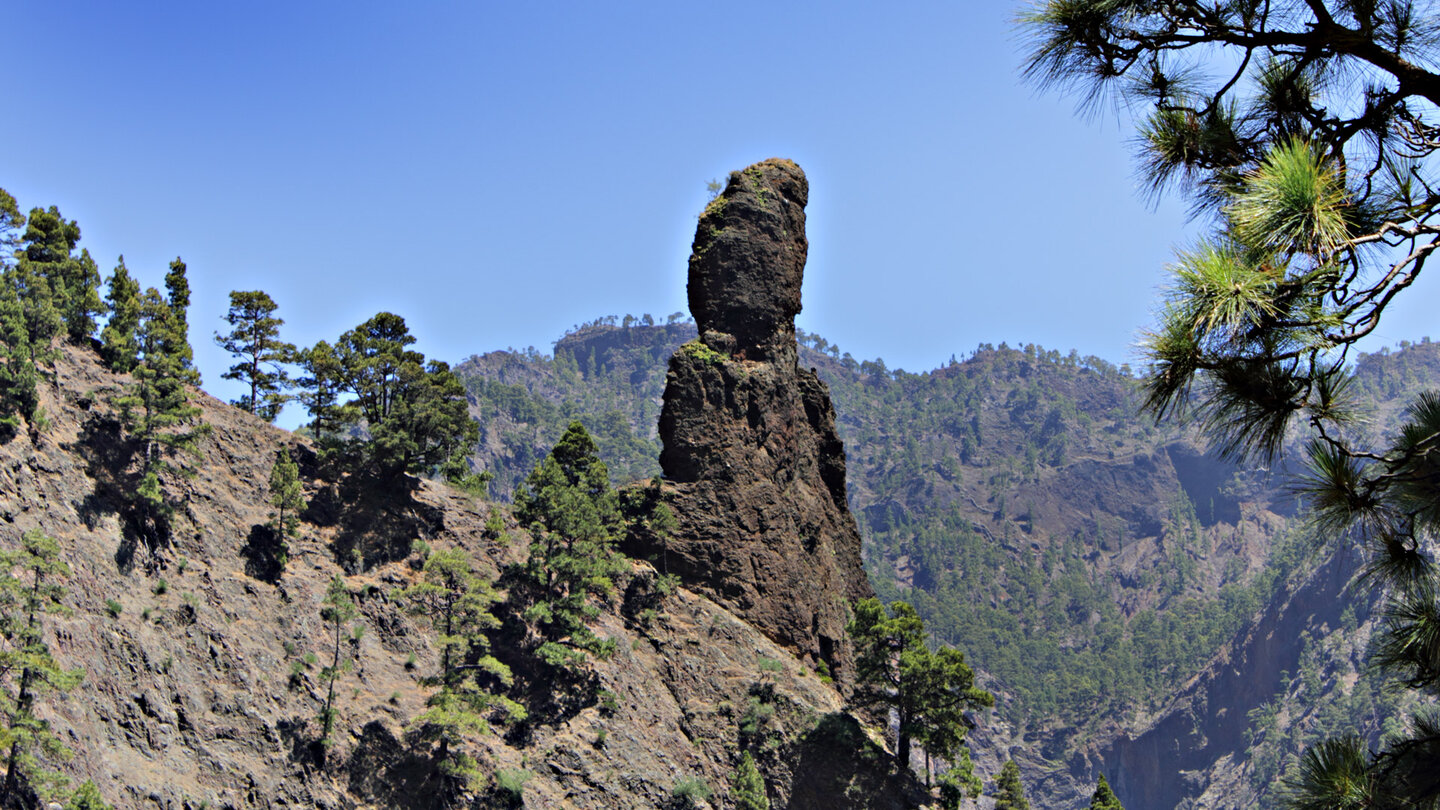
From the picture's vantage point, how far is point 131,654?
4322cm

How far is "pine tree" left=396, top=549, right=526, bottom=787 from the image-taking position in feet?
150

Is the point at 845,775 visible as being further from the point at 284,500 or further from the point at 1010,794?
the point at 284,500

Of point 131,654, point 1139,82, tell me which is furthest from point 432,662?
point 1139,82

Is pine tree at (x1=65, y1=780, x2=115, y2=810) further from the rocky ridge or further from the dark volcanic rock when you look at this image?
the dark volcanic rock

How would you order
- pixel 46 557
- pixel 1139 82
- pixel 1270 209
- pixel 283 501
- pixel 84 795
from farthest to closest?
pixel 283 501 < pixel 46 557 < pixel 84 795 < pixel 1139 82 < pixel 1270 209

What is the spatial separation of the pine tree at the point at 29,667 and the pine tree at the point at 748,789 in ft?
87.5

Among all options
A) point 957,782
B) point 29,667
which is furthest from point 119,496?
point 957,782

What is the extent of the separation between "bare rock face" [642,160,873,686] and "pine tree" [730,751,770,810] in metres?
9.79

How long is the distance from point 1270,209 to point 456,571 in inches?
1840

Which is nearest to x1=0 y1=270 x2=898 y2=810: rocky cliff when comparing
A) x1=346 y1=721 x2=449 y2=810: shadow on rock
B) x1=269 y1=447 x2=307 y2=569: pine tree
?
x1=346 y1=721 x2=449 y2=810: shadow on rock

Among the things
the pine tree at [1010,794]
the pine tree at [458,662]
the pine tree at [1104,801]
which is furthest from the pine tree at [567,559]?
the pine tree at [1104,801]

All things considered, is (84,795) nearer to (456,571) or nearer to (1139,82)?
(456,571)

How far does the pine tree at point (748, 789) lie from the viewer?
5078cm

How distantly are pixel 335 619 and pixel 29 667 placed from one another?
14.3m
